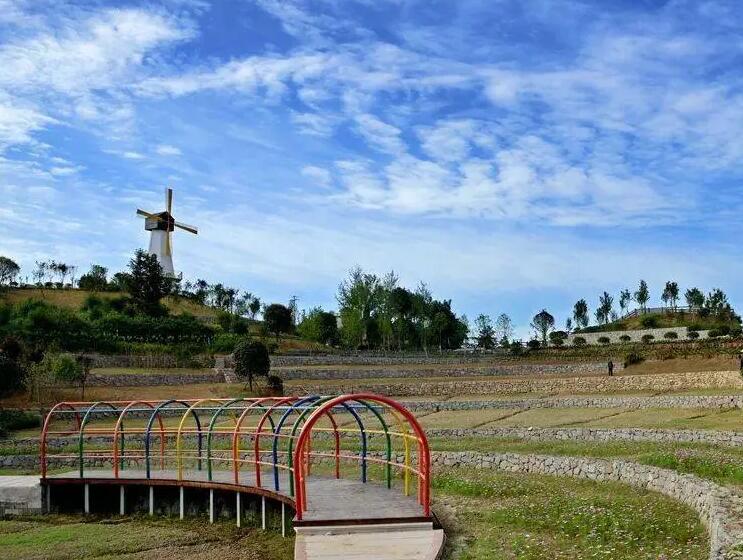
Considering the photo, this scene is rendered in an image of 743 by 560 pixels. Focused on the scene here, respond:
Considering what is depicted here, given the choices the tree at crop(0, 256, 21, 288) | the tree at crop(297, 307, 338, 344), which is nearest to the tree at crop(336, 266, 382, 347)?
the tree at crop(297, 307, 338, 344)

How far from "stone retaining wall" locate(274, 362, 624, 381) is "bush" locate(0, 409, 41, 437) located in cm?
2380

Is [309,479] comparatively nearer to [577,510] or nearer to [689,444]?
[577,510]

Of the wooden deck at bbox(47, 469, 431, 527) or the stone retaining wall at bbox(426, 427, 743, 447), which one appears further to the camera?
the stone retaining wall at bbox(426, 427, 743, 447)

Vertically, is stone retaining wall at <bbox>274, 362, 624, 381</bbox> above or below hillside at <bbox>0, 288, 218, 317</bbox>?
below

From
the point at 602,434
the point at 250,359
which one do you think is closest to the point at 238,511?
the point at 602,434

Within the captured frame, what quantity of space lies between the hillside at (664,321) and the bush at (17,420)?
9036cm

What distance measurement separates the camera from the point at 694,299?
422 feet

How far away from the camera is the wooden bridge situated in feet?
43.3

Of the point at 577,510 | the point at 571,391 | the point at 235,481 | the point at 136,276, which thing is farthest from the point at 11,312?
the point at 577,510

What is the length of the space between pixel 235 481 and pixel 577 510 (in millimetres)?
8204

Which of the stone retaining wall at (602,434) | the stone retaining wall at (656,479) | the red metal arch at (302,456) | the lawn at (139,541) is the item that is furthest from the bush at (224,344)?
the red metal arch at (302,456)

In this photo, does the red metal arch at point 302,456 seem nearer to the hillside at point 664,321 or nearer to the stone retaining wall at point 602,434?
the stone retaining wall at point 602,434

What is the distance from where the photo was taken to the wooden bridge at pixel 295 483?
13.2m

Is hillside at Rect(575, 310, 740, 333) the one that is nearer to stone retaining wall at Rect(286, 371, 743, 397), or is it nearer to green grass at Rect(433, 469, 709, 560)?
stone retaining wall at Rect(286, 371, 743, 397)
